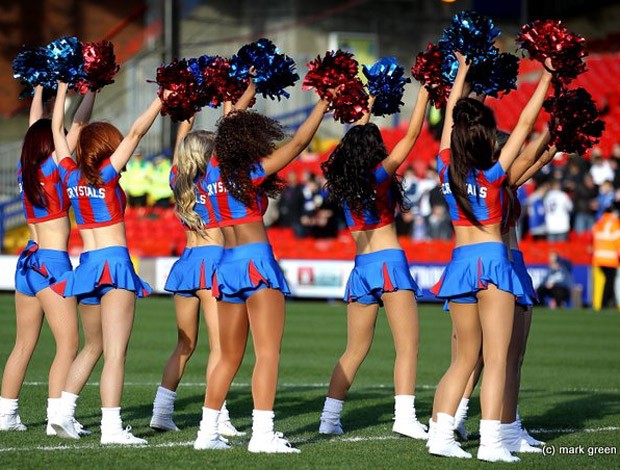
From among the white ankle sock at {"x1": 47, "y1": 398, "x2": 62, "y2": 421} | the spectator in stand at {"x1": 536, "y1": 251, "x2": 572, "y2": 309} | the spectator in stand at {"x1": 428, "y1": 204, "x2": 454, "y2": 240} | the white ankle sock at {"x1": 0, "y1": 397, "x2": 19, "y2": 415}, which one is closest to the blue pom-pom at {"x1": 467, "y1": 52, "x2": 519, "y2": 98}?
the white ankle sock at {"x1": 47, "y1": 398, "x2": 62, "y2": 421}

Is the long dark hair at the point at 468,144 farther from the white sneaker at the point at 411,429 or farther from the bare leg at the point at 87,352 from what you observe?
the bare leg at the point at 87,352

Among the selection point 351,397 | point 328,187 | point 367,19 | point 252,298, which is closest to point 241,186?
point 252,298

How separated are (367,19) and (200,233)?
25.1 metres

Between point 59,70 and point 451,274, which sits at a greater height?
point 59,70

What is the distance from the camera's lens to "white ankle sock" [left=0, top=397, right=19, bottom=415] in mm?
6941

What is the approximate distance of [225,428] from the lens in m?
6.98

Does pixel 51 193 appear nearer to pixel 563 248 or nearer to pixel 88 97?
pixel 88 97

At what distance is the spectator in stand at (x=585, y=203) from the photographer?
18.8 meters

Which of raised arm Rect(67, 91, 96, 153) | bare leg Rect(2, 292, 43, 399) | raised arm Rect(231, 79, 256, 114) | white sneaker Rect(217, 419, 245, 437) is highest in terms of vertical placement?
raised arm Rect(231, 79, 256, 114)

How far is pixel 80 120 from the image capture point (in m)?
6.80

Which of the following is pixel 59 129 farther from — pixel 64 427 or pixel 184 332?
pixel 64 427

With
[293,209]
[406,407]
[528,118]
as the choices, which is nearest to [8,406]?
[406,407]

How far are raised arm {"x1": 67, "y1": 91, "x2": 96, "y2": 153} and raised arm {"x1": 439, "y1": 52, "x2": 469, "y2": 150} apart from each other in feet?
6.76

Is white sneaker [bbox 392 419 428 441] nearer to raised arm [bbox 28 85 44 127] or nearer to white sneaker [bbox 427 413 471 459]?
white sneaker [bbox 427 413 471 459]
